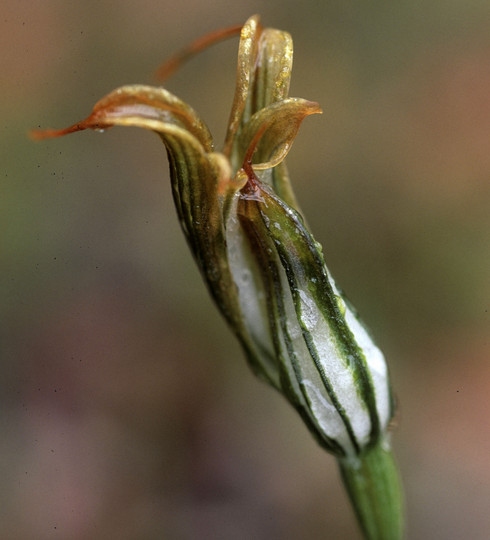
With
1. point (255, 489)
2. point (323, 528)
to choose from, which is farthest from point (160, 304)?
point (323, 528)

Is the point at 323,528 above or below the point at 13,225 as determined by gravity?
below

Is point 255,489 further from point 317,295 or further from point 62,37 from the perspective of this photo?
point 62,37

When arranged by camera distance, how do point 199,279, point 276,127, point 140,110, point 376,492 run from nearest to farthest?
1. point 140,110
2. point 276,127
3. point 376,492
4. point 199,279

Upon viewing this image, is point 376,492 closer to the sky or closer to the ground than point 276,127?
closer to the ground

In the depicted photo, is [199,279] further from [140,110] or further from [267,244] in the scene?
[140,110]

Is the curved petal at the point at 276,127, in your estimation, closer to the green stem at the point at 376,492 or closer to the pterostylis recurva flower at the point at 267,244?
the pterostylis recurva flower at the point at 267,244

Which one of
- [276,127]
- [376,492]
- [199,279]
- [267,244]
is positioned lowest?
[376,492]

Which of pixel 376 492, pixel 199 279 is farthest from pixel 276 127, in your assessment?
pixel 199 279

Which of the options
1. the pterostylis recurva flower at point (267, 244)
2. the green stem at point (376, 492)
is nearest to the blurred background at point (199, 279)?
the green stem at point (376, 492)
